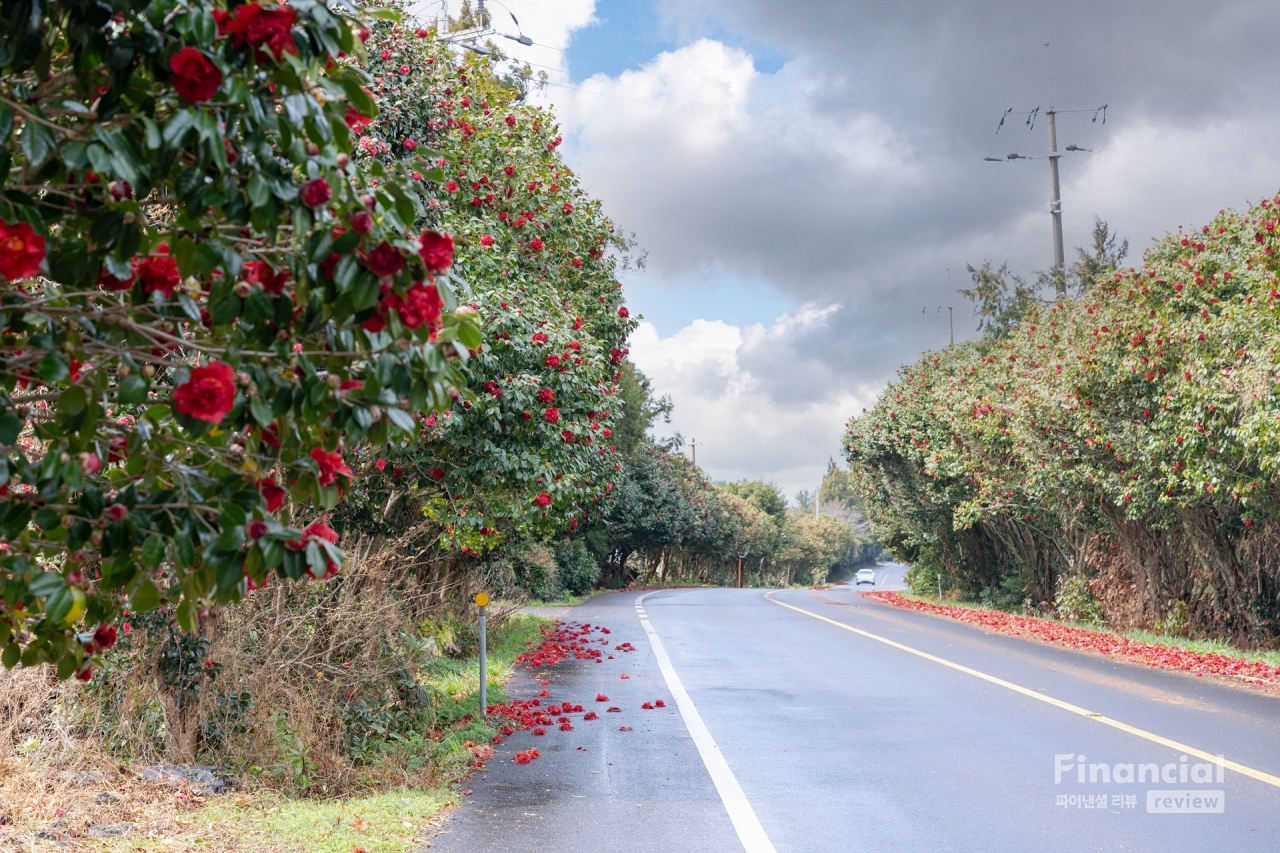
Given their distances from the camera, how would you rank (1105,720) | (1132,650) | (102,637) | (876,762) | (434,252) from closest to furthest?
(434,252), (102,637), (876,762), (1105,720), (1132,650)

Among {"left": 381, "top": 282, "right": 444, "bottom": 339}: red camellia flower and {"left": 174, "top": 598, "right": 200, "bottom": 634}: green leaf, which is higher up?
{"left": 381, "top": 282, "right": 444, "bottom": 339}: red camellia flower

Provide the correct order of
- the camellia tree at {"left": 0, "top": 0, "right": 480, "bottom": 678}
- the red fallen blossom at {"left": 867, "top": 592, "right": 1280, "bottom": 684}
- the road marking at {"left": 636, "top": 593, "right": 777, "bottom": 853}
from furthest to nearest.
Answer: the red fallen blossom at {"left": 867, "top": 592, "right": 1280, "bottom": 684} → the road marking at {"left": 636, "top": 593, "right": 777, "bottom": 853} → the camellia tree at {"left": 0, "top": 0, "right": 480, "bottom": 678}

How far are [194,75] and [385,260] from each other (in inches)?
22.0

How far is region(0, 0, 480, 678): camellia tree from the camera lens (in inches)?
89.2

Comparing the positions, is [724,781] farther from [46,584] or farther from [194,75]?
[194,75]

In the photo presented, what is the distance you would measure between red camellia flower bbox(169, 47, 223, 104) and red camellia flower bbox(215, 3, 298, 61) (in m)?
0.11

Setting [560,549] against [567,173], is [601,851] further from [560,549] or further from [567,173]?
[560,549]

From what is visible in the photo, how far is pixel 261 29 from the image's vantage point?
7.59ft

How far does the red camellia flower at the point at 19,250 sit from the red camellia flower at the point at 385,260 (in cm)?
68

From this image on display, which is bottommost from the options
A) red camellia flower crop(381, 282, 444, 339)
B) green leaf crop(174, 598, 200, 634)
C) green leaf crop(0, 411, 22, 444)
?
green leaf crop(174, 598, 200, 634)

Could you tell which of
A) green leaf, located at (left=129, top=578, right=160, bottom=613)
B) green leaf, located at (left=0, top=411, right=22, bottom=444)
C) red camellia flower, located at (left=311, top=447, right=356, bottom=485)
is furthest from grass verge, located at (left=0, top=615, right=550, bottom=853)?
green leaf, located at (left=0, top=411, right=22, bottom=444)

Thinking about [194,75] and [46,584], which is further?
[46,584]

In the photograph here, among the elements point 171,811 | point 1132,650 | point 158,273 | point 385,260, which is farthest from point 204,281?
point 1132,650

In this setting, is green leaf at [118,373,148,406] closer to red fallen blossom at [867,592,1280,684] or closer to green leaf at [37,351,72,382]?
green leaf at [37,351,72,382]
